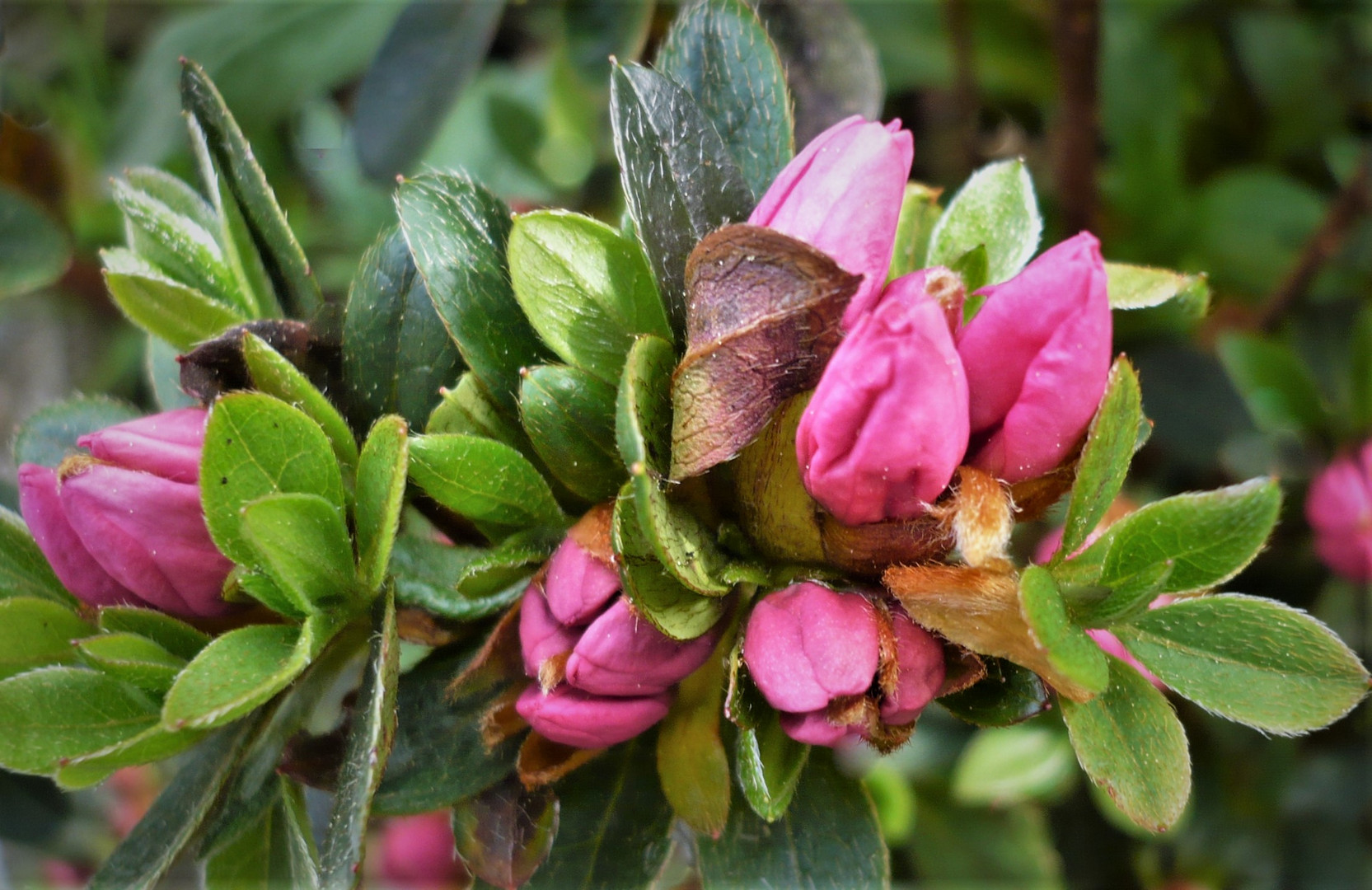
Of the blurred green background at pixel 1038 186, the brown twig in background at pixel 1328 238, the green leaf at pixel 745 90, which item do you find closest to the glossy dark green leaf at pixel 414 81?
the blurred green background at pixel 1038 186

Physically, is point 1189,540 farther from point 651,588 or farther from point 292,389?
point 292,389

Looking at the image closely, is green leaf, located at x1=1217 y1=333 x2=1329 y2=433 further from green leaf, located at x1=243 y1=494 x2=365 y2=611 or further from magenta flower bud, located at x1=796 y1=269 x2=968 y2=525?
green leaf, located at x1=243 y1=494 x2=365 y2=611

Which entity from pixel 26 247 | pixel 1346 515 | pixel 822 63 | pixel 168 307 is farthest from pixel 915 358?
pixel 26 247

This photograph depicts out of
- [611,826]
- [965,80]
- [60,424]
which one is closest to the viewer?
[611,826]

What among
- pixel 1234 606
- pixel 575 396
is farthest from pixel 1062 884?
pixel 575 396

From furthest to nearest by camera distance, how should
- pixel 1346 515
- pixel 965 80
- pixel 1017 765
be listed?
pixel 965 80 → pixel 1017 765 → pixel 1346 515

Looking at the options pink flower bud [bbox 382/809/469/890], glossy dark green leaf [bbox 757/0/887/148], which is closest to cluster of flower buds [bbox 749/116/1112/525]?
glossy dark green leaf [bbox 757/0/887/148]
